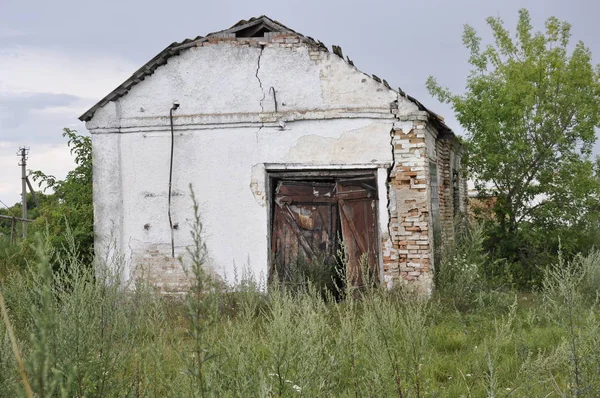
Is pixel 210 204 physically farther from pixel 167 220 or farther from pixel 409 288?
pixel 409 288

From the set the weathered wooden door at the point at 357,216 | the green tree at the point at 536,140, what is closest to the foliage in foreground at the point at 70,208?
the weathered wooden door at the point at 357,216

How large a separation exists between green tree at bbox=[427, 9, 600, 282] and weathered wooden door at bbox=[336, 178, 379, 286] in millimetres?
3759

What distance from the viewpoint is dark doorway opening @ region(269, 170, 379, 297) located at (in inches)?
378

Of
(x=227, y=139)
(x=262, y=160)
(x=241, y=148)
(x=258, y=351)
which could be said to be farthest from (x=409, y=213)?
(x=258, y=351)

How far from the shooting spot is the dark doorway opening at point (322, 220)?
31.5ft

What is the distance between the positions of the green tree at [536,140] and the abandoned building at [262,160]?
2.77 m

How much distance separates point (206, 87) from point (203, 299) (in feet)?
26.6

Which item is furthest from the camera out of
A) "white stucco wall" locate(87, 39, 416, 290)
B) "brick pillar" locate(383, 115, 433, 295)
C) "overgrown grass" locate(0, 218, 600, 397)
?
"white stucco wall" locate(87, 39, 416, 290)

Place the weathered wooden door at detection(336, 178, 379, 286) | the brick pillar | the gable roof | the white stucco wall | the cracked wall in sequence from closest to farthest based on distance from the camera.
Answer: the brick pillar → the cracked wall → the white stucco wall → the weathered wooden door at detection(336, 178, 379, 286) → the gable roof

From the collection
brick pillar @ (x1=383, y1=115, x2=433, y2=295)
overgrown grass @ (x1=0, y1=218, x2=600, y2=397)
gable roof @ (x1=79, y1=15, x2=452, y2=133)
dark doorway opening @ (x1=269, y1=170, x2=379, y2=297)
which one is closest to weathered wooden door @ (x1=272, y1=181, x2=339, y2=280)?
dark doorway opening @ (x1=269, y1=170, x2=379, y2=297)

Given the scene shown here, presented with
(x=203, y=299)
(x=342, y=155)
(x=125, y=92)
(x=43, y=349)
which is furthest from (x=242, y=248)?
(x=43, y=349)

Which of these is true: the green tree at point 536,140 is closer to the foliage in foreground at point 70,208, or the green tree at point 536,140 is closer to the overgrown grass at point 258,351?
the overgrown grass at point 258,351

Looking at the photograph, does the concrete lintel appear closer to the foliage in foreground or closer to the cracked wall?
the cracked wall

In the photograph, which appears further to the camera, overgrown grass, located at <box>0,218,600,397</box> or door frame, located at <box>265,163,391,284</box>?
door frame, located at <box>265,163,391,284</box>
